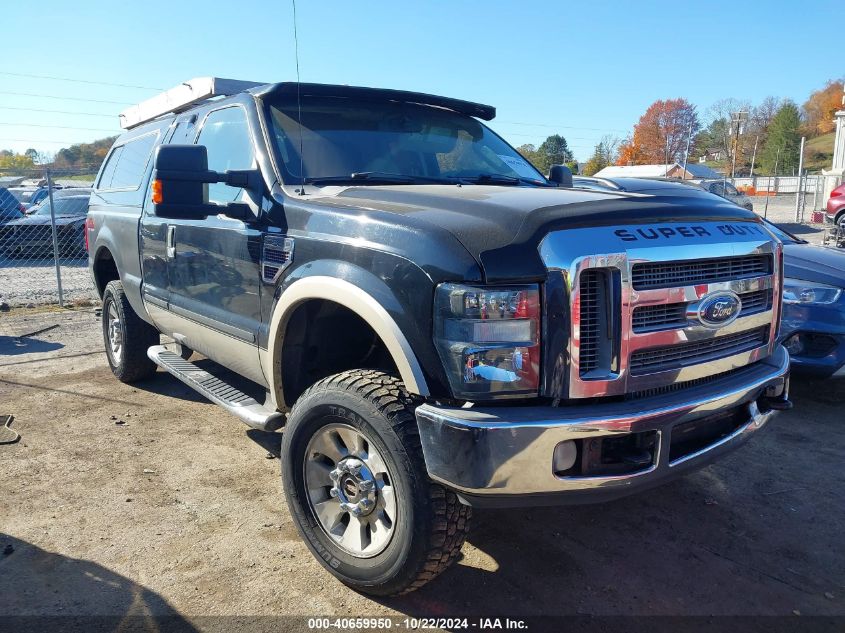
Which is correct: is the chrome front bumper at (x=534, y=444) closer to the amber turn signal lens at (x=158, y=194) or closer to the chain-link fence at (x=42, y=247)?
the amber turn signal lens at (x=158, y=194)

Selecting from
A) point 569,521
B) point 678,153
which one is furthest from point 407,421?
point 678,153

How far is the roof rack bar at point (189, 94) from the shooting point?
4404 mm

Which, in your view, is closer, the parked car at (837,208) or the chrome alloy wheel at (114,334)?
the chrome alloy wheel at (114,334)

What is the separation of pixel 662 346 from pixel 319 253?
1434 mm

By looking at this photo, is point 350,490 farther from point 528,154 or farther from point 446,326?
point 528,154

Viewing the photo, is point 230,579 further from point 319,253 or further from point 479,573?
point 319,253

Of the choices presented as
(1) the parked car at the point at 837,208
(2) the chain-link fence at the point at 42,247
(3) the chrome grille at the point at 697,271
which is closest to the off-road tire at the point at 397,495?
(3) the chrome grille at the point at 697,271

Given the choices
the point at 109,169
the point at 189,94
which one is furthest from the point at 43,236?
the point at 189,94

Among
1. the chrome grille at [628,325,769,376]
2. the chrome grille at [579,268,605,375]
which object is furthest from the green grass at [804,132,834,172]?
the chrome grille at [579,268,605,375]

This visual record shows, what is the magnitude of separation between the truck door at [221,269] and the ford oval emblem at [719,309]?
2.04 m

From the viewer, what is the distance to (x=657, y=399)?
2465 millimetres

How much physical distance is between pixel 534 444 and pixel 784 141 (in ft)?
324

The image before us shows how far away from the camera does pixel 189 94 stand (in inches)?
183

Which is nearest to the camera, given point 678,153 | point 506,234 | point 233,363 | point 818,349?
point 506,234
